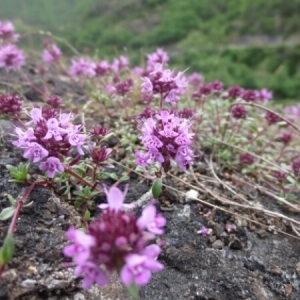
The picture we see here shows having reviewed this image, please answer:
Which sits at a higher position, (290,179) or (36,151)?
(36,151)

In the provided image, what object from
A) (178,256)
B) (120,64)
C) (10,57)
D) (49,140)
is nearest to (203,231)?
(178,256)

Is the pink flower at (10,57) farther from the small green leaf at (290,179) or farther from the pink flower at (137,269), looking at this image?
the pink flower at (137,269)

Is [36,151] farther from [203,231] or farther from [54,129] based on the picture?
[203,231]

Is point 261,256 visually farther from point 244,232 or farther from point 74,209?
point 74,209

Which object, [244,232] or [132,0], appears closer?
[244,232]

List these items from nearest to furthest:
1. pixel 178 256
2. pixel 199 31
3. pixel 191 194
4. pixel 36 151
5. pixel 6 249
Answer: pixel 6 249
pixel 36 151
pixel 178 256
pixel 191 194
pixel 199 31

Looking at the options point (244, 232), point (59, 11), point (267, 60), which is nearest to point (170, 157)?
point (244, 232)
